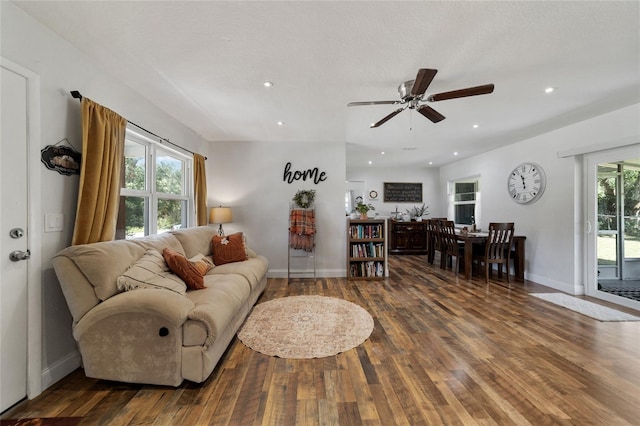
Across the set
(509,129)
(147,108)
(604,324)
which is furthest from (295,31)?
(604,324)

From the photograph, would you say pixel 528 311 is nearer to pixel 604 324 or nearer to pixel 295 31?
pixel 604 324

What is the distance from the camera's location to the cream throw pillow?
6.11ft

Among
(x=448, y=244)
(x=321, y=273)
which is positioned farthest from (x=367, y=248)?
(x=448, y=244)

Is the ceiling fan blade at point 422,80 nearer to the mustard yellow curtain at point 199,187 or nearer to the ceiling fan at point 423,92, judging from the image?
the ceiling fan at point 423,92

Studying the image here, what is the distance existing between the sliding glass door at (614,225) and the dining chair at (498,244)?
37.1 inches

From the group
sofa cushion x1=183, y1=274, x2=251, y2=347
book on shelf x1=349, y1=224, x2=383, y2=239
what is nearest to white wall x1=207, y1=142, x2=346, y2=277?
book on shelf x1=349, y1=224, x2=383, y2=239

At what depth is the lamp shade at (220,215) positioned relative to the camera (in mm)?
4180

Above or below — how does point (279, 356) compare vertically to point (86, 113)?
below

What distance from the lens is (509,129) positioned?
12.9 ft

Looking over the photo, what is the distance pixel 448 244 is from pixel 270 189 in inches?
146

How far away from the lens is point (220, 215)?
4195 millimetres

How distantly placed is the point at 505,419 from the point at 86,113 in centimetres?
360

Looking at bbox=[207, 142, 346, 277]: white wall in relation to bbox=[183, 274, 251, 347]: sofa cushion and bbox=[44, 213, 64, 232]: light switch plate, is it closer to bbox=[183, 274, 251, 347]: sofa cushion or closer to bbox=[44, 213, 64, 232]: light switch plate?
bbox=[183, 274, 251, 347]: sofa cushion

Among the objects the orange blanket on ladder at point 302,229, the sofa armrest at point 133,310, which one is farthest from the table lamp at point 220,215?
the sofa armrest at point 133,310
